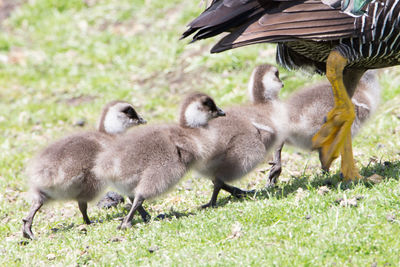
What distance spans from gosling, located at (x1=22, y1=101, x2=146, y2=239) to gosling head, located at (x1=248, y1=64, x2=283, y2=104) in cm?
209

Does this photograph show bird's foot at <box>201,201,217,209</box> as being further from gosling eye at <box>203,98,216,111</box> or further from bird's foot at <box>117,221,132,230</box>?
gosling eye at <box>203,98,216,111</box>

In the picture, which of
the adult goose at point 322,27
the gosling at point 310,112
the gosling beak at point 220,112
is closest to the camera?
the adult goose at point 322,27

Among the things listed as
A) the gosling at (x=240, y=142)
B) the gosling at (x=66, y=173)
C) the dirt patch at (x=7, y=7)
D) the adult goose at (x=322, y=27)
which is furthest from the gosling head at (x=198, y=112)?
the dirt patch at (x=7, y=7)

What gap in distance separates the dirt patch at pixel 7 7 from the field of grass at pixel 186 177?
50 millimetres

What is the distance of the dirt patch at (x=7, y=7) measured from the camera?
53.8ft

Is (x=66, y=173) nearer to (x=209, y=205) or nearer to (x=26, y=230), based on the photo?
(x=26, y=230)

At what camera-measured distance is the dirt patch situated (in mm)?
16402

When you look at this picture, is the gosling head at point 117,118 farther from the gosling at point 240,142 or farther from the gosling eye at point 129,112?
the gosling at point 240,142

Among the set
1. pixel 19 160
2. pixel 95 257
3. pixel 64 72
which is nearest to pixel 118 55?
pixel 64 72

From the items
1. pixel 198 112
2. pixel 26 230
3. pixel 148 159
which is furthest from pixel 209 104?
pixel 26 230

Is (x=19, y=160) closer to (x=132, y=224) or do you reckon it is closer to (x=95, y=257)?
(x=132, y=224)

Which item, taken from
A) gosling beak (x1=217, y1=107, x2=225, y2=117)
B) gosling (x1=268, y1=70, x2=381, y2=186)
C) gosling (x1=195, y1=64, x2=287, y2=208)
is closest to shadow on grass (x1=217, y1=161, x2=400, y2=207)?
gosling (x1=195, y1=64, x2=287, y2=208)

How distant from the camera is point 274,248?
482 centimetres

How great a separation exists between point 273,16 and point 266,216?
77.3 inches
